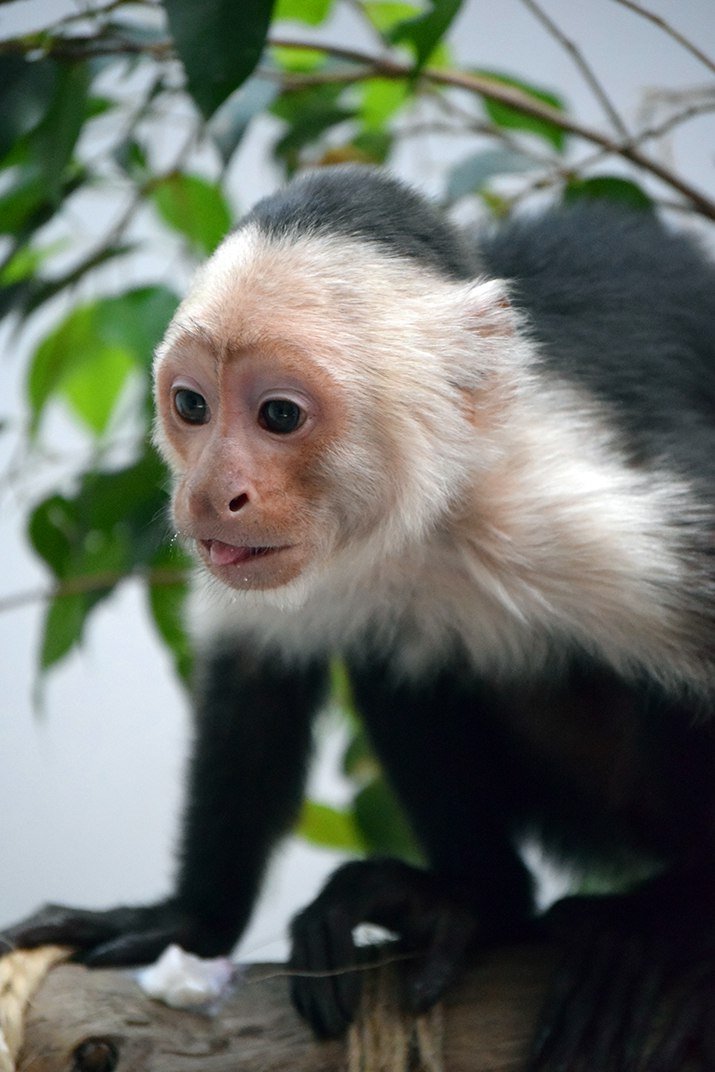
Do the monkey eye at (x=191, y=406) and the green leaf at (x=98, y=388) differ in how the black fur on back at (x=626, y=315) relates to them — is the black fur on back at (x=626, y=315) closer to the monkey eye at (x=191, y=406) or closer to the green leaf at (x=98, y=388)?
the monkey eye at (x=191, y=406)

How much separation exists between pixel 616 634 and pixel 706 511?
7.2 inches

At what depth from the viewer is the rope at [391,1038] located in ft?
4.70

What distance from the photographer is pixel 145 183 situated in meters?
2.13

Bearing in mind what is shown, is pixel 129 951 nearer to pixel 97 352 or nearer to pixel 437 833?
pixel 437 833

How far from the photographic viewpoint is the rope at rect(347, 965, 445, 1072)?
143cm

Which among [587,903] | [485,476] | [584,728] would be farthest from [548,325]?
[587,903]

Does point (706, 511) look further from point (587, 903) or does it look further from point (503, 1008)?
point (503, 1008)

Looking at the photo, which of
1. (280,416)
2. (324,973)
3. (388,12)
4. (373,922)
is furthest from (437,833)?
(388,12)

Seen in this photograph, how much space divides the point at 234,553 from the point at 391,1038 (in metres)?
0.57

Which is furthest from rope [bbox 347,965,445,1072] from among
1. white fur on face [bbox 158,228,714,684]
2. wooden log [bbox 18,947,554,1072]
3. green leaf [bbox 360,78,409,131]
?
green leaf [bbox 360,78,409,131]

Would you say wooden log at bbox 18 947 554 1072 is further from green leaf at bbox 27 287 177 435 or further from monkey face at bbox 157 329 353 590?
green leaf at bbox 27 287 177 435

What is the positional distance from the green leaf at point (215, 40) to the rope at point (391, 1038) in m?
1.01

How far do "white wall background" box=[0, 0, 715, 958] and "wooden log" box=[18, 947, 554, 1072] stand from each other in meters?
0.90

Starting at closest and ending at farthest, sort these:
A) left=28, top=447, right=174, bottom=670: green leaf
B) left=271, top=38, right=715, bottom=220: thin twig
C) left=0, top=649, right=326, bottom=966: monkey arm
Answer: left=0, top=649, right=326, bottom=966: monkey arm → left=271, top=38, right=715, bottom=220: thin twig → left=28, top=447, right=174, bottom=670: green leaf
